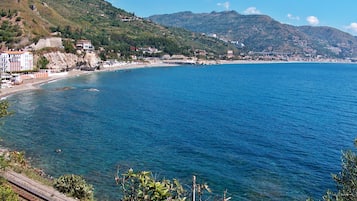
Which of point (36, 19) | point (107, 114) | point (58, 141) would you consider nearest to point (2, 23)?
point (36, 19)

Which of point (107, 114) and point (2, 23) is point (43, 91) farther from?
point (2, 23)

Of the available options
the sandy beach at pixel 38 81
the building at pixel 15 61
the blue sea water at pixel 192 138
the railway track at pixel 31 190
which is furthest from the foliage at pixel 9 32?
the railway track at pixel 31 190

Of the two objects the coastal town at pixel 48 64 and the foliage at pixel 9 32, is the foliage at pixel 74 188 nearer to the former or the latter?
the coastal town at pixel 48 64

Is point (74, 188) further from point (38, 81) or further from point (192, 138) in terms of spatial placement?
point (38, 81)

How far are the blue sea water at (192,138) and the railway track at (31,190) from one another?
4233mm

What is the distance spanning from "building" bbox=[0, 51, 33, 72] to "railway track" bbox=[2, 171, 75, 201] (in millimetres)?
81377

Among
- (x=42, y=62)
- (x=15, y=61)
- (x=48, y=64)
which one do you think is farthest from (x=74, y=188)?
(x=48, y=64)

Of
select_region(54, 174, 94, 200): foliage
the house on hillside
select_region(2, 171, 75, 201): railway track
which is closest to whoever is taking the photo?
select_region(2, 171, 75, 201): railway track

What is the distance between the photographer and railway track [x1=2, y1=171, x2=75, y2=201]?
25.4m

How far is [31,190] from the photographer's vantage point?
26406mm

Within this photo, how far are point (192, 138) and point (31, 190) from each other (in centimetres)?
2496

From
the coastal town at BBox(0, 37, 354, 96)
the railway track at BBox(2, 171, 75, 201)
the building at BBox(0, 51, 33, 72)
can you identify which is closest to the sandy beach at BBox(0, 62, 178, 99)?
the coastal town at BBox(0, 37, 354, 96)

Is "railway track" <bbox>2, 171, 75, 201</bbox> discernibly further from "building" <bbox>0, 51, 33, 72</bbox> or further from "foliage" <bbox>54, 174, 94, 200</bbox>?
"building" <bbox>0, 51, 33, 72</bbox>

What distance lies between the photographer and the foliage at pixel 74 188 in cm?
2675
